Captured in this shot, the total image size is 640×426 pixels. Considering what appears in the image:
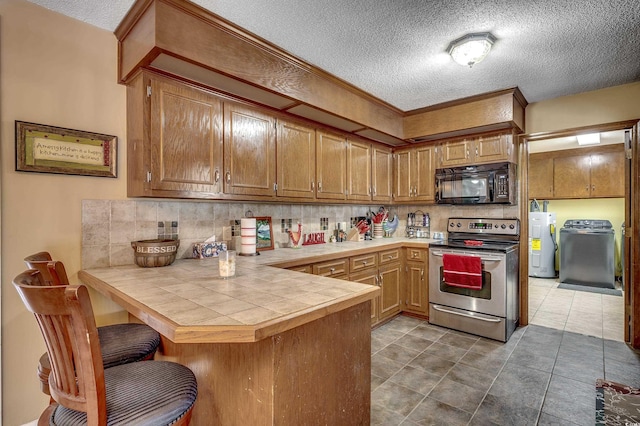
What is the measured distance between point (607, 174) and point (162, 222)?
667 centimetres

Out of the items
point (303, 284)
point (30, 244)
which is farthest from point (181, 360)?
point (30, 244)

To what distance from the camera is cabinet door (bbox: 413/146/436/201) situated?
3.85 meters

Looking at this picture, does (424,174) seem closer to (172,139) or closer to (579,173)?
(172,139)

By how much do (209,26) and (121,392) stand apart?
1.91 m

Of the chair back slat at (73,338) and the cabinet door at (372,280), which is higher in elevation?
the chair back slat at (73,338)

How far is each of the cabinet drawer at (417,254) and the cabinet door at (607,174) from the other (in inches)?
157

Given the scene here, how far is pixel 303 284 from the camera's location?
151 centimetres

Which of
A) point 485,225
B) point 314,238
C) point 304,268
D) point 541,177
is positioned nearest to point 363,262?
point 314,238

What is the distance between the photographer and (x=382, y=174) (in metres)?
3.95

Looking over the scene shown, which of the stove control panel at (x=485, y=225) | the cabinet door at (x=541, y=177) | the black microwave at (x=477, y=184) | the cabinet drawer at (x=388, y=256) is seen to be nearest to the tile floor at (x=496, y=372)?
the cabinet drawer at (x=388, y=256)

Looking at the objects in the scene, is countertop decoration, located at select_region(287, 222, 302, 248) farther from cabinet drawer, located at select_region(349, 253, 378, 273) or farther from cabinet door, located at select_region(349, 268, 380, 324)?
cabinet door, located at select_region(349, 268, 380, 324)

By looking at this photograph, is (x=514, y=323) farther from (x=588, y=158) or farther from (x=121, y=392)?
(x=588, y=158)

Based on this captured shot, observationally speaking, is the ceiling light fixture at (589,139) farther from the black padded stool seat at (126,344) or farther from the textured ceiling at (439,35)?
the black padded stool seat at (126,344)

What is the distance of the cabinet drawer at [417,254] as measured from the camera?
11.6 feet
